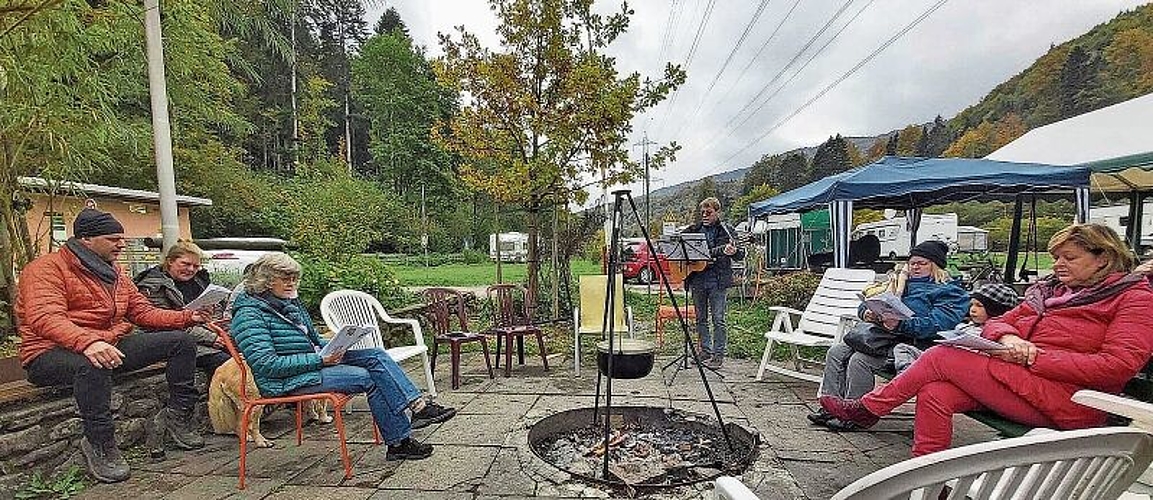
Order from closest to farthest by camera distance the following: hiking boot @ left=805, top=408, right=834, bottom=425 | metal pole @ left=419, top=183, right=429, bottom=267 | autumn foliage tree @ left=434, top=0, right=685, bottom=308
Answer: hiking boot @ left=805, top=408, right=834, bottom=425 → autumn foliage tree @ left=434, top=0, right=685, bottom=308 → metal pole @ left=419, top=183, right=429, bottom=267

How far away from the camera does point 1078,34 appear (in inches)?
1291

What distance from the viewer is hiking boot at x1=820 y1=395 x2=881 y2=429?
9.92 feet

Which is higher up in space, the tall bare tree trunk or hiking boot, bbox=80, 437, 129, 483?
the tall bare tree trunk

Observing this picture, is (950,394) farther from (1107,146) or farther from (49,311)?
(1107,146)

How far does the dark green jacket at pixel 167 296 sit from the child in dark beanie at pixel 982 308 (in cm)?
382

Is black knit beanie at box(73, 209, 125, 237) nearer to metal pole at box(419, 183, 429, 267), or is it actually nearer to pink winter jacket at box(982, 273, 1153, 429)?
pink winter jacket at box(982, 273, 1153, 429)

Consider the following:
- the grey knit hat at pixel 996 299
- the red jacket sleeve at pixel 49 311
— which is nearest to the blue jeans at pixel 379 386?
the red jacket sleeve at pixel 49 311

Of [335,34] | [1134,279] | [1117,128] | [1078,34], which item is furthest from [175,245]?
[1078,34]

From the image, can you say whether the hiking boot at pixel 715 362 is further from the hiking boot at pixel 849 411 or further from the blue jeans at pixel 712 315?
the hiking boot at pixel 849 411

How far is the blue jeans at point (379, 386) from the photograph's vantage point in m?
2.79

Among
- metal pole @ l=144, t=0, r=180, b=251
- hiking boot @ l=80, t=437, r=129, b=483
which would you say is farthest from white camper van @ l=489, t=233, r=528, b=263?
hiking boot @ l=80, t=437, r=129, b=483

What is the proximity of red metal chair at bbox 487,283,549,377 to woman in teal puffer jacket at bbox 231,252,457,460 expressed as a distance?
5.23 feet

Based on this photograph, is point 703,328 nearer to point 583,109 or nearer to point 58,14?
point 583,109

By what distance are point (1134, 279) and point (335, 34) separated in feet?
106
